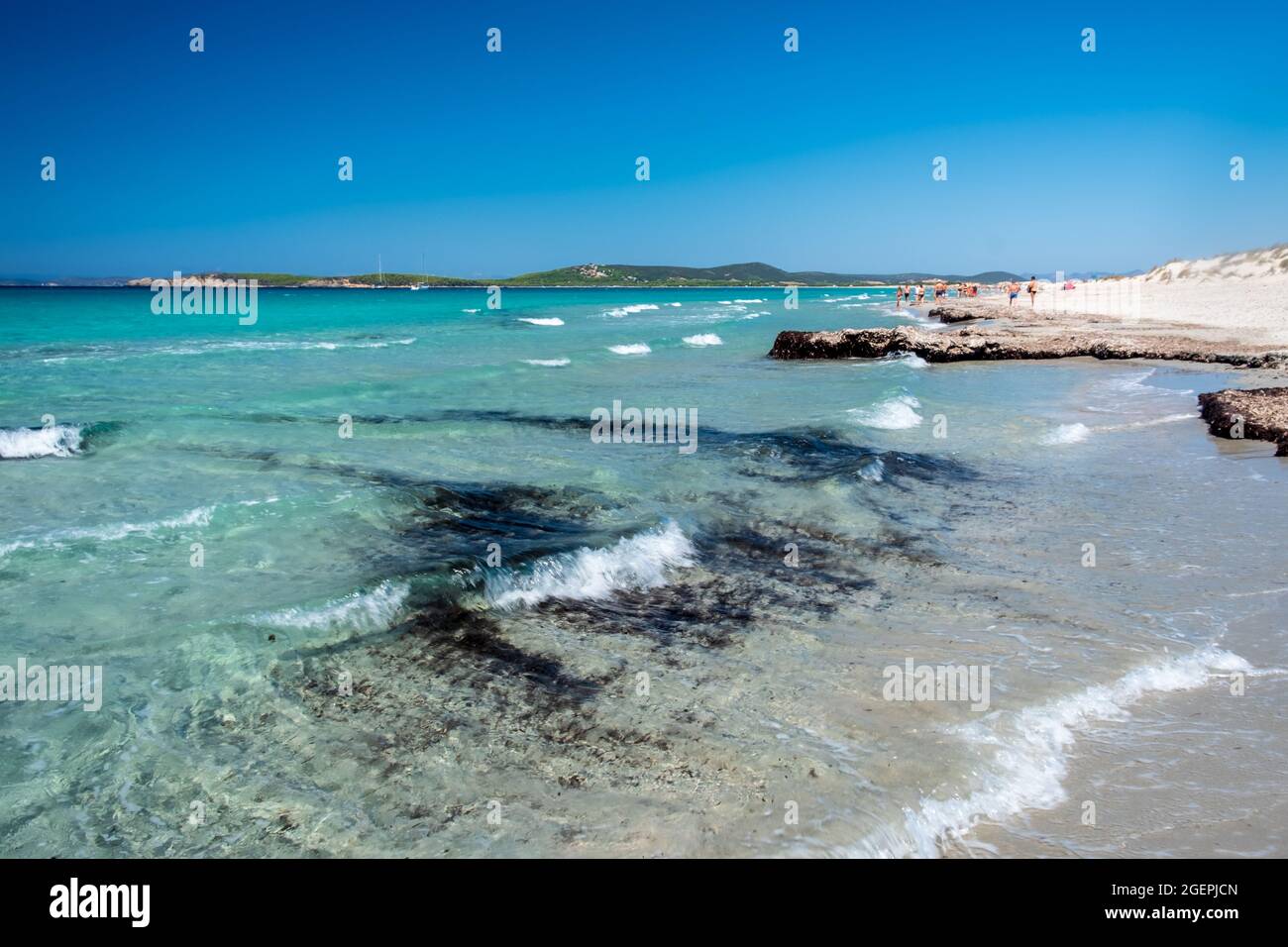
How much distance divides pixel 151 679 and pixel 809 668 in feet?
15.1

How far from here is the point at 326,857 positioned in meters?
3.97

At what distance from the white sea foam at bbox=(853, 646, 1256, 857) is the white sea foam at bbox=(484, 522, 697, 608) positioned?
11.0ft

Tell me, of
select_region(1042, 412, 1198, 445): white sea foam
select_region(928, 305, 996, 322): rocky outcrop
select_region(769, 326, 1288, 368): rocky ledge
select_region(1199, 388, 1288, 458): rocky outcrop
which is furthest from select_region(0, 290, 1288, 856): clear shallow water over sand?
select_region(928, 305, 996, 322): rocky outcrop

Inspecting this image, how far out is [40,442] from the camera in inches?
530

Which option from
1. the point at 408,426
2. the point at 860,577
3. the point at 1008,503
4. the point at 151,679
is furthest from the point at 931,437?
the point at 151,679

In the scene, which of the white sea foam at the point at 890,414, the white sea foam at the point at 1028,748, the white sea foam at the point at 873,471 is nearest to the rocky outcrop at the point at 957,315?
the white sea foam at the point at 890,414

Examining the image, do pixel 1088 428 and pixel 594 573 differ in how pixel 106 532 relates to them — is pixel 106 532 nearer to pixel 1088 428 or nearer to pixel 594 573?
pixel 594 573

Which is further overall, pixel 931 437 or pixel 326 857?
pixel 931 437

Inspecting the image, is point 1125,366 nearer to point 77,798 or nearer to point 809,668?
point 809,668
